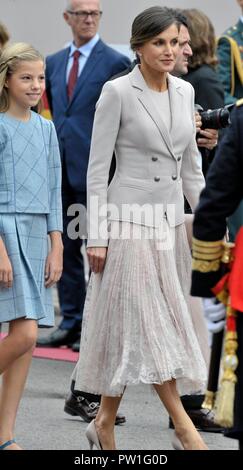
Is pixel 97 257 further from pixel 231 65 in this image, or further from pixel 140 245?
pixel 231 65

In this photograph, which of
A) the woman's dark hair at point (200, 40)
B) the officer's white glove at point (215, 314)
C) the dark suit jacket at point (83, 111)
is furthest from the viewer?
the dark suit jacket at point (83, 111)

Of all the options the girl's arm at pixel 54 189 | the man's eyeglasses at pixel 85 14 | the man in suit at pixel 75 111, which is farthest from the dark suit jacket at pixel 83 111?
the girl's arm at pixel 54 189

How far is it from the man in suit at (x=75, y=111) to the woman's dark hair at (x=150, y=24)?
300cm

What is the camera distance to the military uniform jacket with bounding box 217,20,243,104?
9016mm

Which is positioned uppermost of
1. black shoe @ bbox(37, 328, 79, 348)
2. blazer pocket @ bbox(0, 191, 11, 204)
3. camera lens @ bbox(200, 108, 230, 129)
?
camera lens @ bbox(200, 108, 230, 129)

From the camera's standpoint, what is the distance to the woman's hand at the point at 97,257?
609cm

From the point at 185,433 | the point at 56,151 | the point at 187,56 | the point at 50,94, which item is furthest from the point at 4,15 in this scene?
the point at 185,433

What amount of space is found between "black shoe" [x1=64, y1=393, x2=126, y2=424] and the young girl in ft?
3.18

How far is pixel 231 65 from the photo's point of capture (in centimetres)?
903

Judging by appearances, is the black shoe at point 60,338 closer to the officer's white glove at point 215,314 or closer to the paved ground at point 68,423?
the paved ground at point 68,423

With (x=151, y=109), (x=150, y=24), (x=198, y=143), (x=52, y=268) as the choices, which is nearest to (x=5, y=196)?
(x=52, y=268)

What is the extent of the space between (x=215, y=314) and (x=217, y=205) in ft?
1.37

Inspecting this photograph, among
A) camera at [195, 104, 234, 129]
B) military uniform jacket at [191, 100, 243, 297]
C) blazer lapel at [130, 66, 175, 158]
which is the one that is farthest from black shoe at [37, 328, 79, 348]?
military uniform jacket at [191, 100, 243, 297]

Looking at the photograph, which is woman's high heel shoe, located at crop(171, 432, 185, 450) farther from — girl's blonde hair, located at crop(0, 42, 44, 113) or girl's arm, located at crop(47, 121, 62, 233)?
girl's blonde hair, located at crop(0, 42, 44, 113)
